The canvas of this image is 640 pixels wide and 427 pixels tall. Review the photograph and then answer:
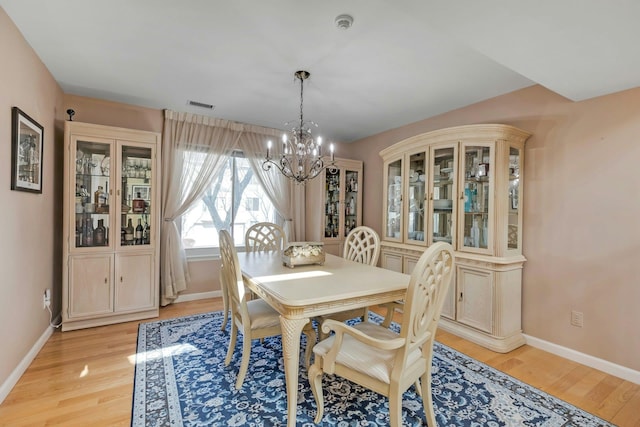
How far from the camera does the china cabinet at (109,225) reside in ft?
9.71

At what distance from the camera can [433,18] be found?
155 centimetres

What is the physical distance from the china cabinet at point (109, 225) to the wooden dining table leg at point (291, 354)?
2.36 meters

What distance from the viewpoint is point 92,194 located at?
10.3ft

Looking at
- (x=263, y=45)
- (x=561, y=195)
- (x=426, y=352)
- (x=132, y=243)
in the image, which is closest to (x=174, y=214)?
(x=132, y=243)

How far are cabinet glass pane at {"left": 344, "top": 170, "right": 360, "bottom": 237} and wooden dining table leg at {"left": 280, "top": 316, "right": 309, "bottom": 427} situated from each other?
3182 millimetres

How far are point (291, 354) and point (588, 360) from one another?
2.50 metres

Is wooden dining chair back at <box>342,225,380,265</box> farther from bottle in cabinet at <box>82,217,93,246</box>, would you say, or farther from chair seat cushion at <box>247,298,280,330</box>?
bottle in cabinet at <box>82,217,93,246</box>

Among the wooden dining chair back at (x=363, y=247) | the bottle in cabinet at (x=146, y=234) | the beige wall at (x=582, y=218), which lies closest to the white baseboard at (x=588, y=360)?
the beige wall at (x=582, y=218)

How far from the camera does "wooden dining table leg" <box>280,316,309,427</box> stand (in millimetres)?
1632

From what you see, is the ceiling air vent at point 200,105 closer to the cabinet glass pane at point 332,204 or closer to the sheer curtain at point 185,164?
the sheer curtain at point 185,164

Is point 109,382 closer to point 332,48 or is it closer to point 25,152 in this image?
point 25,152

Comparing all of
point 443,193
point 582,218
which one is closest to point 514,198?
point 582,218

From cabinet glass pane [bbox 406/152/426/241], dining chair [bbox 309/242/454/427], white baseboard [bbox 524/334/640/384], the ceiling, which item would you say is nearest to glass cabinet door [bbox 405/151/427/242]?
cabinet glass pane [bbox 406/152/426/241]

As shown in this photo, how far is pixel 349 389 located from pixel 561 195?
94.7 inches
